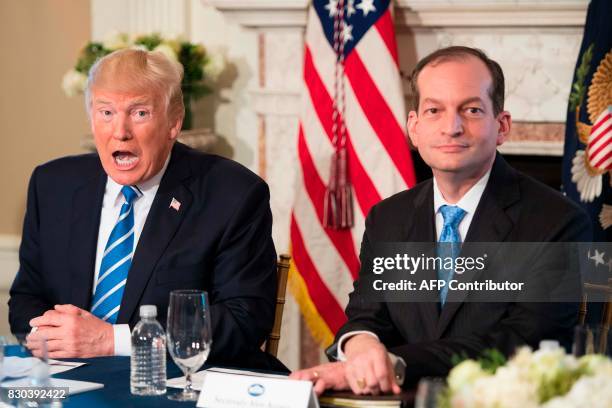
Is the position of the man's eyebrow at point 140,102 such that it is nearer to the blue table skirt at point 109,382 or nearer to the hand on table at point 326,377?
the blue table skirt at point 109,382

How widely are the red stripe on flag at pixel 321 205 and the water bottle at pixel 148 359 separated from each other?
225cm

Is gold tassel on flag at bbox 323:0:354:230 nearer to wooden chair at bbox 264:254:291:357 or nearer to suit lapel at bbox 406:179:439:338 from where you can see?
wooden chair at bbox 264:254:291:357

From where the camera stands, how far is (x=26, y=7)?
5262 mm

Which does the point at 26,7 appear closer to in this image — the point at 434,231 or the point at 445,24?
the point at 445,24

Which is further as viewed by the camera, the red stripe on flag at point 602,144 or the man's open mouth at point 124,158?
the red stripe on flag at point 602,144

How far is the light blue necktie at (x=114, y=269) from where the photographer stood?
2.75 meters

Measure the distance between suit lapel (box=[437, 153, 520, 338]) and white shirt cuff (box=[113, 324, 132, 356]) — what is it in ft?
2.59

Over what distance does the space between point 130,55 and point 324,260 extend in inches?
71.6

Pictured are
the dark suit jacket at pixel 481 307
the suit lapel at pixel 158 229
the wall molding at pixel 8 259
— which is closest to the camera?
the dark suit jacket at pixel 481 307

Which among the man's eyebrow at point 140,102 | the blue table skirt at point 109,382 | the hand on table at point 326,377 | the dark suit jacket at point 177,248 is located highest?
the man's eyebrow at point 140,102

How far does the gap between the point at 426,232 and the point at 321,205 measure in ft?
6.14

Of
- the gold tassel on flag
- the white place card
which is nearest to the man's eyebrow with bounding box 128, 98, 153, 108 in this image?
the white place card

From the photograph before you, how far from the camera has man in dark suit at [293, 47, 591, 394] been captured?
2285 mm

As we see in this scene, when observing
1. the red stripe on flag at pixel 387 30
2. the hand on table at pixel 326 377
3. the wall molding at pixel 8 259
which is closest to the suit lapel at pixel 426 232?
the hand on table at pixel 326 377
